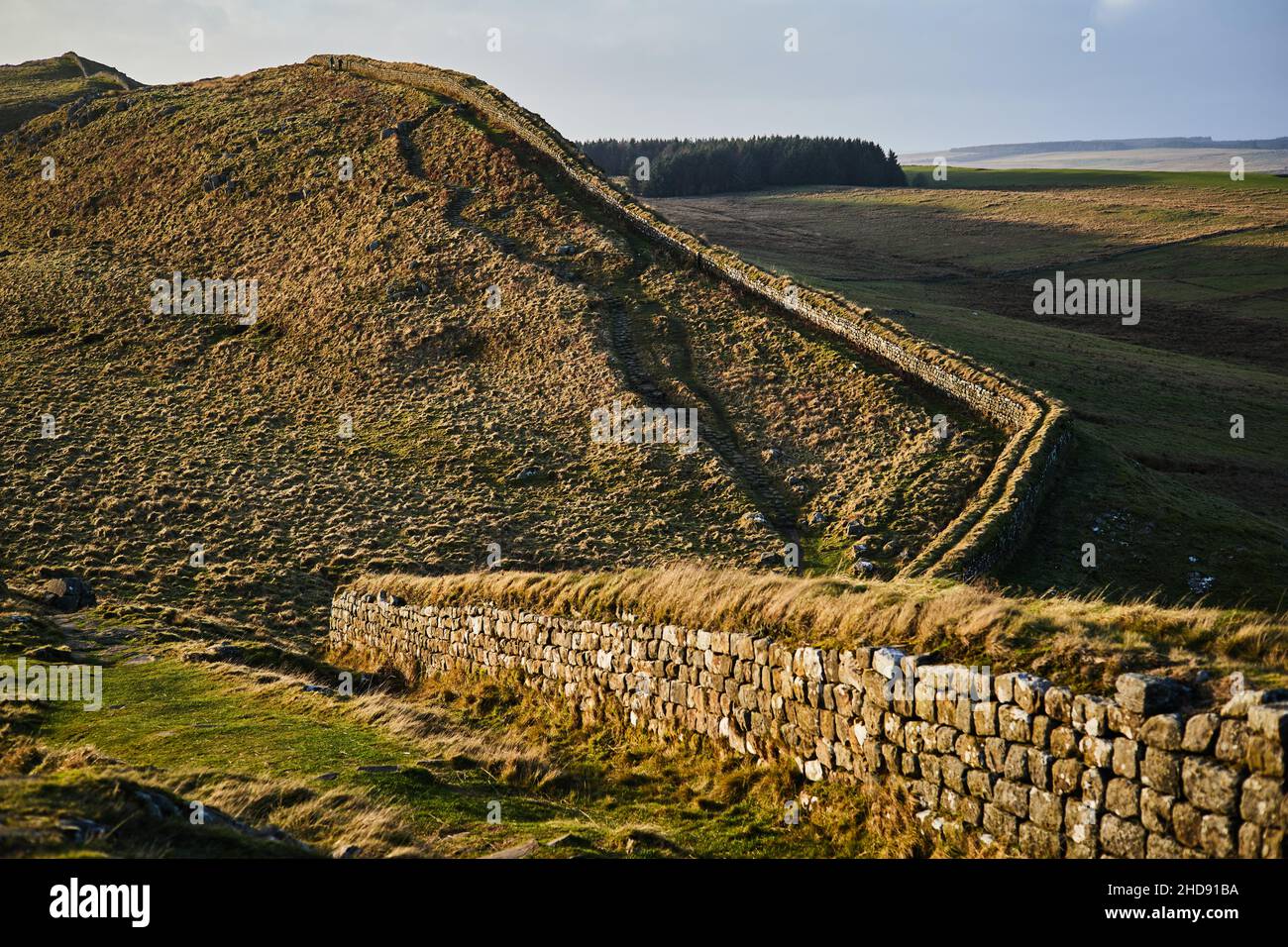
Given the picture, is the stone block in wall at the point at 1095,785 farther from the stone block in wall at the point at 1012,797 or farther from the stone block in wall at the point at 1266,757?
the stone block in wall at the point at 1266,757

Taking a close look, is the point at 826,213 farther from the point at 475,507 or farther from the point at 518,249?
the point at 475,507

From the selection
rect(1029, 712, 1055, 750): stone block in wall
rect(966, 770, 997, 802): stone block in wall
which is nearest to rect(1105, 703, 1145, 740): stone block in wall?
rect(1029, 712, 1055, 750): stone block in wall

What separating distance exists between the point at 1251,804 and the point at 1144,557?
813 inches

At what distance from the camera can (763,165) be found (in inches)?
6191

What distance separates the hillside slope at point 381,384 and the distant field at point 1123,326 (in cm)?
478

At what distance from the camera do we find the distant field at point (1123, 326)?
25.8 m

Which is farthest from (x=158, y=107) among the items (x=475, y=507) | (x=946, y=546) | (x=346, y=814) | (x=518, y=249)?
(x=346, y=814)

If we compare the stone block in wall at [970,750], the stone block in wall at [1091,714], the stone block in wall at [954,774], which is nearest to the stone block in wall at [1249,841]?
the stone block in wall at [1091,714]

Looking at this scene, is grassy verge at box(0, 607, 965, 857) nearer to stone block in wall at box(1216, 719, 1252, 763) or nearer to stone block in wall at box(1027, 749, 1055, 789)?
stone block in wall at box(1027, 749, 1055, 789)

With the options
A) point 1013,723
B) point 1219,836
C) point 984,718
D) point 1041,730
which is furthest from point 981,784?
point 1219,836

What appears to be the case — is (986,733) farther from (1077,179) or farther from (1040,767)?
(1077,179)

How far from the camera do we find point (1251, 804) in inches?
248

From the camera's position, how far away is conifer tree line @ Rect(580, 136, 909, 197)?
150375 mm

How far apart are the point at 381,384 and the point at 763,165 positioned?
129m
